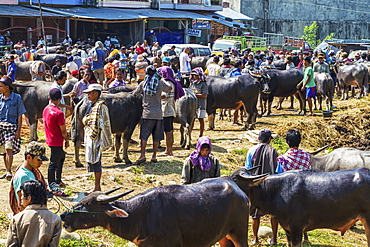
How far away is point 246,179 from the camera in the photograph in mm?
7109

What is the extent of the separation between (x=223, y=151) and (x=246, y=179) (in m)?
5.92

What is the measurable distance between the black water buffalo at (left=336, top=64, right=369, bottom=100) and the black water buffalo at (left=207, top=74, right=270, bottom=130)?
7.93 meters

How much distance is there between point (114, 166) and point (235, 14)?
139 feet

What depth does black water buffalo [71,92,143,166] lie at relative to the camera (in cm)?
1095

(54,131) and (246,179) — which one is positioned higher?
(54,131)

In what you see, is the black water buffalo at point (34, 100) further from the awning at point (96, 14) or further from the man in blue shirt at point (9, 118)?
the awning at point (96, 14)

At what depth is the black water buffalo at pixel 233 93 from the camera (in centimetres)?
1552

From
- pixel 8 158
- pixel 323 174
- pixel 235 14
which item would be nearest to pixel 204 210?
pixel 323 174

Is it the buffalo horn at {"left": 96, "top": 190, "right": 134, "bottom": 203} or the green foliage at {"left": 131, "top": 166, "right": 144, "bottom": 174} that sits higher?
the buffalo horn at {"left": 96, "top": 190, "right": 134, "bottom": 203}

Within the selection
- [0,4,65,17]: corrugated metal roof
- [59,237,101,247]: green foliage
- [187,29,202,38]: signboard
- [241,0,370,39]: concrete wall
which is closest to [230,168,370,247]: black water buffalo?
[59,237,101,247]: green foliage

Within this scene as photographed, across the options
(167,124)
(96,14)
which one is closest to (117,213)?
(167,124)

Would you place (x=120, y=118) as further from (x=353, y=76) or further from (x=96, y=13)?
(x=96, y=13)

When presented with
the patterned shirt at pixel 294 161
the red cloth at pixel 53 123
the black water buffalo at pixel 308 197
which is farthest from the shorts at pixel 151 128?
the black water buffalo at pixel 308 197

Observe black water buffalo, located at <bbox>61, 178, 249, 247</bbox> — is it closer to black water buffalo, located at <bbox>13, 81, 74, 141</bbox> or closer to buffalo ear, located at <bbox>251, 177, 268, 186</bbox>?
buffalo ear, located at <bbox>251, 177, 268, 186</bbox>
